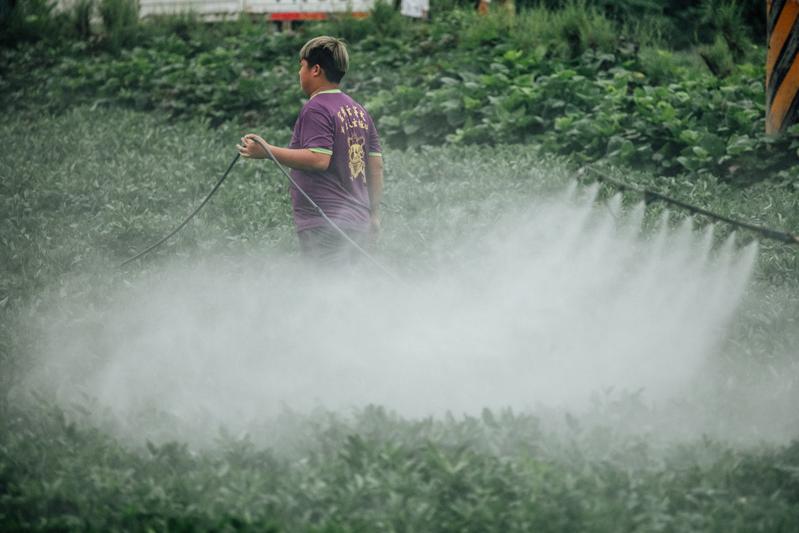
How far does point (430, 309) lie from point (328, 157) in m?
1.08

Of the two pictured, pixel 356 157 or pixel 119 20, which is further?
pixel 119 20

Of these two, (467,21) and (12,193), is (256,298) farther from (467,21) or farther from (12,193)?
(467,21)

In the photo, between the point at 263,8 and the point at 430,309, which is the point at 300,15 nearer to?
the point at 263,8

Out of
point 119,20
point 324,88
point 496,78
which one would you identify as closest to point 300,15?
point 119,20

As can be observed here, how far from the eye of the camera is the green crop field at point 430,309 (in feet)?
10.9

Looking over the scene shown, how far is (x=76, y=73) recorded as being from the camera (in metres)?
11.5

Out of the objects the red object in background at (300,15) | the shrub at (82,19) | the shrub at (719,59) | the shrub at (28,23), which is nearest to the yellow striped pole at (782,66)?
the shrub at (719,59)

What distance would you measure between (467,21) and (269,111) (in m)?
2.91

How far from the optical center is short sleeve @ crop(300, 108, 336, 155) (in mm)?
4695

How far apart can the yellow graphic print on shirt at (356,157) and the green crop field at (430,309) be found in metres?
0.60

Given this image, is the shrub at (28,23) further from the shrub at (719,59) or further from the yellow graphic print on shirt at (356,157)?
the yellow graphic print on shirt at (356,157)

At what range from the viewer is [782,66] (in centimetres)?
736

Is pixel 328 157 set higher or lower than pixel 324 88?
lower

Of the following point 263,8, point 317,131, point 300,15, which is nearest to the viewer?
point 317,131
